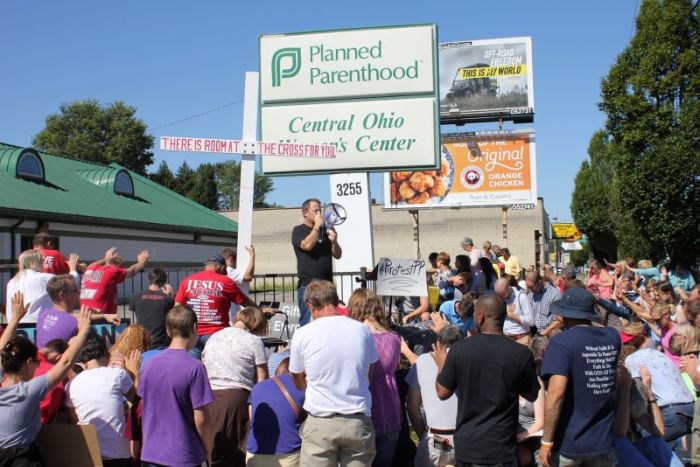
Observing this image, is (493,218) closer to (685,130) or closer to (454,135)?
(454,135)

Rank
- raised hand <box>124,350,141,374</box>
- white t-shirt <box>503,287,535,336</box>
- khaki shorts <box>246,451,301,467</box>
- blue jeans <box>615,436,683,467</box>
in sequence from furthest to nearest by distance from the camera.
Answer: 1. white t-shirt <box>503,287,535,336</box>
2. raised hand <box>124,350,141,374</box>
3. khaki shorts <box>246,451,301,467</box>
4. blue jeans <box>615,436,683,467</box>

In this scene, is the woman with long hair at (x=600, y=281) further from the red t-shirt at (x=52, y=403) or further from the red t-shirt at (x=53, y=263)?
the red t-shirt at (x=52, y=403)

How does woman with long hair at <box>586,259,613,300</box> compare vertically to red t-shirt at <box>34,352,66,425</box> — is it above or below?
above

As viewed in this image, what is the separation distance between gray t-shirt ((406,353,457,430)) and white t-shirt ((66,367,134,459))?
2283 millimetres

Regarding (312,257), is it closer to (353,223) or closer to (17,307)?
(353,223)

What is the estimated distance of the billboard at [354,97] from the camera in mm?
10422

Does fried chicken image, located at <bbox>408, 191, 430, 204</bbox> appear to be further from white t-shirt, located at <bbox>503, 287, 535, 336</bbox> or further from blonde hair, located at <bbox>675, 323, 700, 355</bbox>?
blonde hair, located at <bbox>675, 323, 700, 355</bbox>

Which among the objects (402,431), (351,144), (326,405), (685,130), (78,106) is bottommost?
(402,431)

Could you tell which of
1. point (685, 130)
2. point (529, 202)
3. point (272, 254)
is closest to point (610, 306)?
point (685, 130)

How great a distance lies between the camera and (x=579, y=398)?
181 inches

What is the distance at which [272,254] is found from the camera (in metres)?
47.4

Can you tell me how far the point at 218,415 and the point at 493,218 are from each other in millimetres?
38427

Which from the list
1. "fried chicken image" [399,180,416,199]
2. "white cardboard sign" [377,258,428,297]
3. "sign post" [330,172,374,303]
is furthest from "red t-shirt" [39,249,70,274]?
"fried chicken image" [399,180,416,199]

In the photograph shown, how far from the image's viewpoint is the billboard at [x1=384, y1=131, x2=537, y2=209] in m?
26.3
